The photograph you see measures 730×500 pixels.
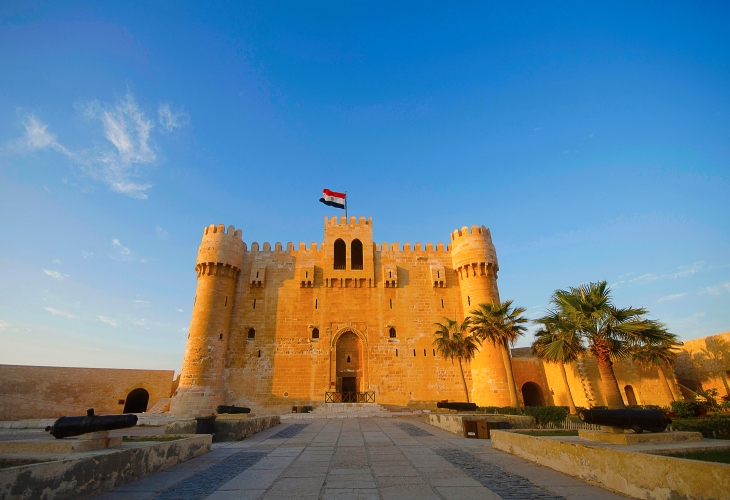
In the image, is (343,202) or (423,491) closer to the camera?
(423,491)

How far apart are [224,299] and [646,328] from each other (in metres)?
22.6

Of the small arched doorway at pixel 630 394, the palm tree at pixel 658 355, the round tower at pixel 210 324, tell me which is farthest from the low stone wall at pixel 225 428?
the small arched doorway at pixel 630 394

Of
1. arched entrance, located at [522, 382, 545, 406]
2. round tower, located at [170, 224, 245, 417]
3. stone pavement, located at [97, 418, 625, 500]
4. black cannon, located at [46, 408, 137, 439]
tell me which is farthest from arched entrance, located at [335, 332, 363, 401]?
black cannon, located at [46, 408, 137, 439]

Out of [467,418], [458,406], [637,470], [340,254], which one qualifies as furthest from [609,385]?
[340,254]

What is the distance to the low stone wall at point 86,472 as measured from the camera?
11.2 feet

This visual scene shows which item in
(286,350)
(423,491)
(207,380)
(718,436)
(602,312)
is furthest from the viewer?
(286,350)

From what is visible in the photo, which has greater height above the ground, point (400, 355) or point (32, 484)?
point (400, 355)

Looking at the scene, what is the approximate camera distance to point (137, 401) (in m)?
28.9

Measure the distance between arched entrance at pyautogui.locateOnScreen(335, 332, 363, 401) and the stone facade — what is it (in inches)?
2.7

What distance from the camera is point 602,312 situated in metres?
13.6

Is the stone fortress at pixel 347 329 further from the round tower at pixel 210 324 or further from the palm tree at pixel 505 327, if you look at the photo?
the palm tree at pixel 505 327

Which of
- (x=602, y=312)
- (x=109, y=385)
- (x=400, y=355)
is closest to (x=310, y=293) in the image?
(x=400, y=355)

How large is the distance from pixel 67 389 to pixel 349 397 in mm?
17910

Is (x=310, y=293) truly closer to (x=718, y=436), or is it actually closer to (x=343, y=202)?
(x=343, y=202)
